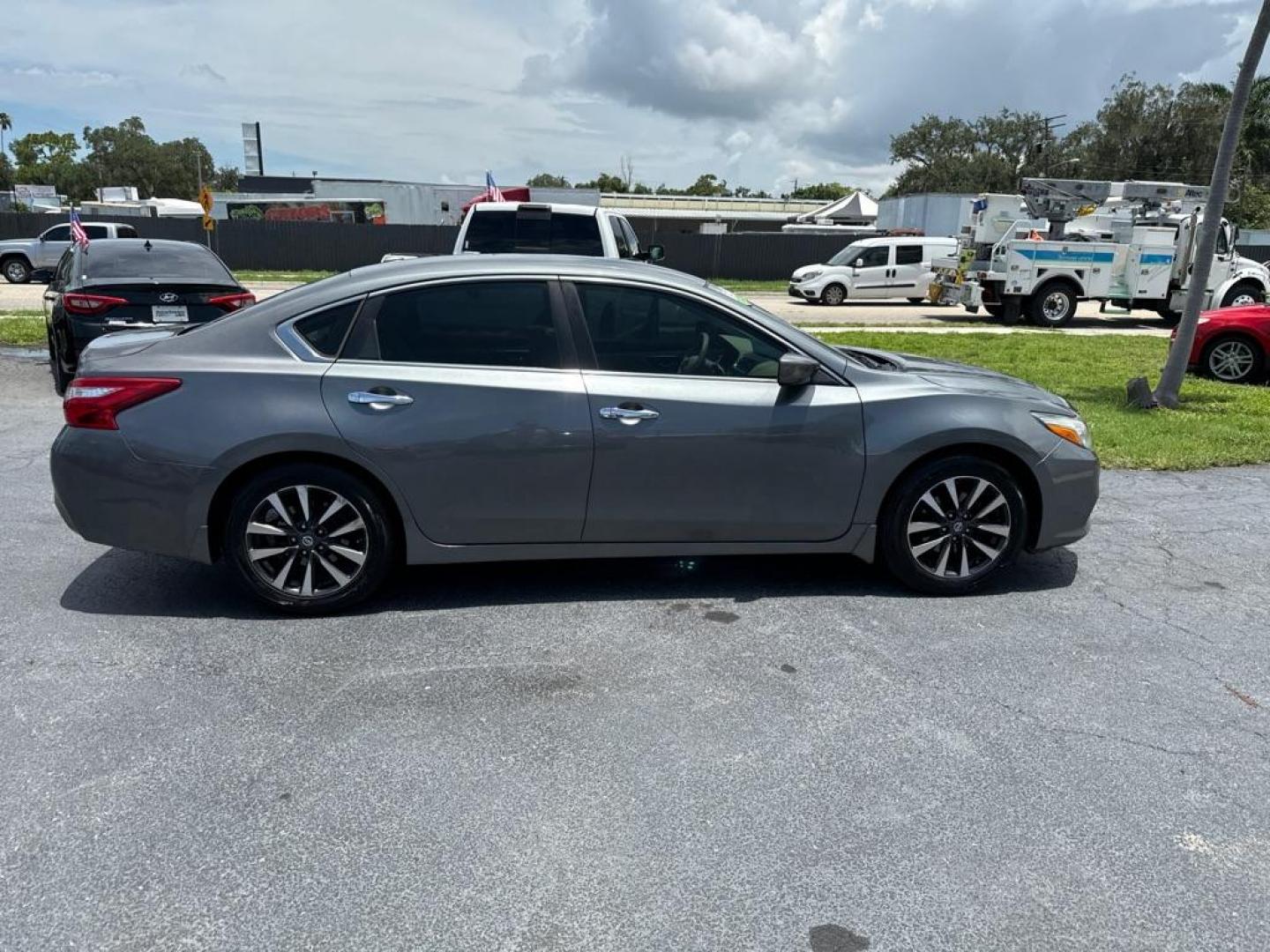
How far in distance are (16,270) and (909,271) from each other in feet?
81.1

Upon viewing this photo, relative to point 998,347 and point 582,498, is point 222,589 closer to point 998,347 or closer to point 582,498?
point 582,498

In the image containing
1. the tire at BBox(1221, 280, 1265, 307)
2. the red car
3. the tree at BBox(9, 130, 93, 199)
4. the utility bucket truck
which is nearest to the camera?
the red car

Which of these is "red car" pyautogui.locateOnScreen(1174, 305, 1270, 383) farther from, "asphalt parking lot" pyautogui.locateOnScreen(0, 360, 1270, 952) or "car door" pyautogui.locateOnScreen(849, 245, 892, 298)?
"car door" pyautogui.locateOnScreen(849, 245, 892, 298)

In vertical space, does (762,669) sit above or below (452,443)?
below

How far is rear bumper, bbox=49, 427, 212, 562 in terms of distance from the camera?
4.16 metres

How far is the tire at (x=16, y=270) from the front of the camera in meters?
26.9

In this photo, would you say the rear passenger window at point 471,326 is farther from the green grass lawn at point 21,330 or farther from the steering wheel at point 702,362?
the green grass lawn at point 21,330

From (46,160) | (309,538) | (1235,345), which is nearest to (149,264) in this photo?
(309,538)

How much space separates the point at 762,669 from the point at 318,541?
2.01 m

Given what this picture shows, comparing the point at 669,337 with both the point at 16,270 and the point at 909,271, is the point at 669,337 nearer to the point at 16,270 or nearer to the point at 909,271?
the point at 909,271

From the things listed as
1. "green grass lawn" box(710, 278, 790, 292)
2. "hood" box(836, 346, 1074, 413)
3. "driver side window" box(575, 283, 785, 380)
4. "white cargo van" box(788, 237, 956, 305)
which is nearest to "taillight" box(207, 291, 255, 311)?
"driver side window" box(575, 283, 785, 380)

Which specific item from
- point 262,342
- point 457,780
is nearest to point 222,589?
point 262,342

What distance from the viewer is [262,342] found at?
4.30 metres

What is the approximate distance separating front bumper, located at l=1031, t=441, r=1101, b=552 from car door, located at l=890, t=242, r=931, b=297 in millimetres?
22555
